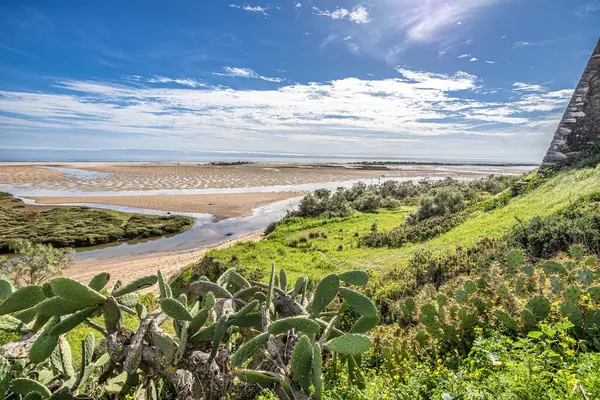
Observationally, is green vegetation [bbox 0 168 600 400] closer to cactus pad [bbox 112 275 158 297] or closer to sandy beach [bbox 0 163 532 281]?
cactus pad [bbox 112 275 158 297]

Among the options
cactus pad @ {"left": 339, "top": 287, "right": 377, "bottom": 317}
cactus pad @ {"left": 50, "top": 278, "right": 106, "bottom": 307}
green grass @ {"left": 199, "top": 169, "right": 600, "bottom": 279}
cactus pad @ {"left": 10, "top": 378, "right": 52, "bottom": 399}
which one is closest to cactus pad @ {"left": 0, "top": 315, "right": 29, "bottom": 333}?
cactus pad @ {"left": 10, "top": 378, "right": 52, "bottom": 399}

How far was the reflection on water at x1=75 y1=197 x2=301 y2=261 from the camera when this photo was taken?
835 inches

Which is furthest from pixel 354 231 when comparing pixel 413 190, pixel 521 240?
pixel 413 190

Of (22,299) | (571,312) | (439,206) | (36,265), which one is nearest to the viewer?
(22,299)

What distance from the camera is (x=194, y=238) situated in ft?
78.1

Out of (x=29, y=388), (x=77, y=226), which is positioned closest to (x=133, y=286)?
(x=29, y=388)

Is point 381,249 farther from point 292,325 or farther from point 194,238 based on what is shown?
point 194,238

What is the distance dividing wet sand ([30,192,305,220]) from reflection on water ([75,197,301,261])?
1663 millimetres

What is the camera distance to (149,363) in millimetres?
2521

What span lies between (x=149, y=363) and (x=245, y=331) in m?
0.89

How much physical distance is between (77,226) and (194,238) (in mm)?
9007

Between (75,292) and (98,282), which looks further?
Result: (98,282)

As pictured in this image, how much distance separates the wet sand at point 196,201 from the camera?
104ft

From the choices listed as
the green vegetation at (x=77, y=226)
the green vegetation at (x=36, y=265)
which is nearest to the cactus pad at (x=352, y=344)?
the green vegetation at (x=36, y=265)
